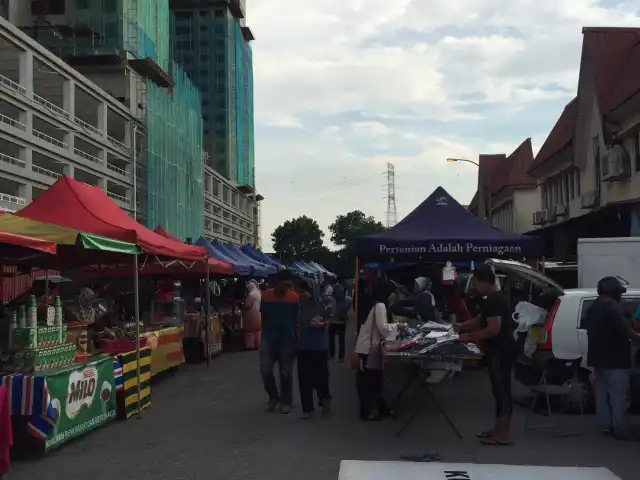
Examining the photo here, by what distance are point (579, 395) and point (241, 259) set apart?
15791 mm

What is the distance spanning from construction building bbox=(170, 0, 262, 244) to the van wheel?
7889cm

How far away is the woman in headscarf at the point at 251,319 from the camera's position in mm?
18109

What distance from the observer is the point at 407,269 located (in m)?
24.7

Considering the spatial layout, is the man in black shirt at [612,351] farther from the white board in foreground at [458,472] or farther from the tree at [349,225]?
the tree at [349,225]

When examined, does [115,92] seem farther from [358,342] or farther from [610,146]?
[358,342]

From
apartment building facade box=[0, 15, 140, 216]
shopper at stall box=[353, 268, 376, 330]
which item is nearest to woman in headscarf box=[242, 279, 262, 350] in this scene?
shopper at stall box=[353, 268, 376, 330]

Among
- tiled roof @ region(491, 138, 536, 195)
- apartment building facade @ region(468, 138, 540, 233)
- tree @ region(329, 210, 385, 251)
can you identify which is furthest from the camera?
tree @ region(329, 210, 385, 251)

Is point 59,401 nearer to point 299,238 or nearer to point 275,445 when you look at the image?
point 275,445

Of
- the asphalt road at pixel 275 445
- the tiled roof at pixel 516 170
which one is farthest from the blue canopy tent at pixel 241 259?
the tiled roof at pixel 516 170

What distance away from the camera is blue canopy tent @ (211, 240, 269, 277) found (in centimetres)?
2261

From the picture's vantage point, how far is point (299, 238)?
112m

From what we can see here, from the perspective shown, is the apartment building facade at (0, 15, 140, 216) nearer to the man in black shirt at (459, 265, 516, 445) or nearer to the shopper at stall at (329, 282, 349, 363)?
the shopper at stall at (329, 282, 349, 363)

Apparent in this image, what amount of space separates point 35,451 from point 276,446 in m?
2.37

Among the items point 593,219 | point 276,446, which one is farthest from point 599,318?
point 593,219
